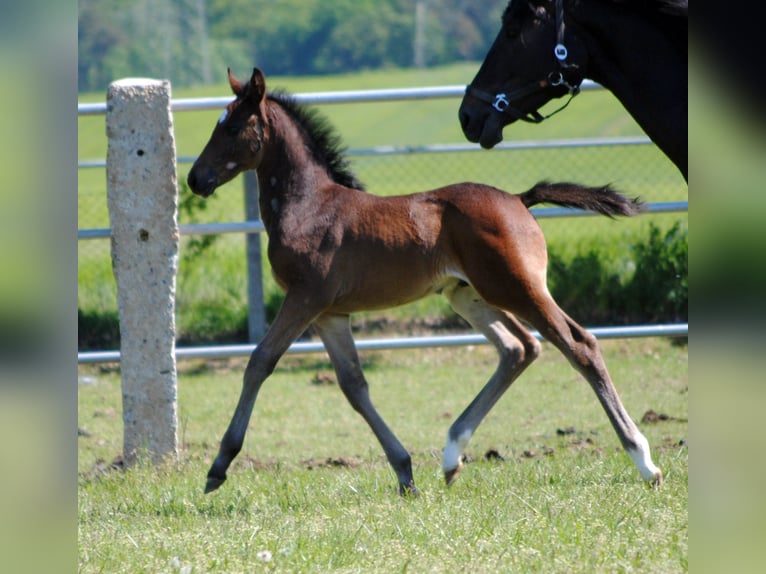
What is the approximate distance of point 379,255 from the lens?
537cm

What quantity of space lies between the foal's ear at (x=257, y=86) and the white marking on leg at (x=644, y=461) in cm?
253

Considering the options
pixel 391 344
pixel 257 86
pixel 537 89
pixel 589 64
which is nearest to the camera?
pixel 589 64

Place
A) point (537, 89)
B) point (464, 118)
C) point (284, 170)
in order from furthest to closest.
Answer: point (284, 170)
point (464, 118)
point (537, 89)

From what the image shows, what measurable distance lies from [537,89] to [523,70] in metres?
0.11

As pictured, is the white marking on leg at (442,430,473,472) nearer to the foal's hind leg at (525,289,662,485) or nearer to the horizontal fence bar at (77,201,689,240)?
the foal's hind leg at (525,289,662,485)

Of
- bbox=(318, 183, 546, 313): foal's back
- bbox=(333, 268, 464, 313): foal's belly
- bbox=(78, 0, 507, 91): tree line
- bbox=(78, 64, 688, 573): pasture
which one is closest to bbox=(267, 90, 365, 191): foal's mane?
bbox=(318, 183, 546, 313): foal's back

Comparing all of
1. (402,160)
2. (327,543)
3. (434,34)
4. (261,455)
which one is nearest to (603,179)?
(402,160)

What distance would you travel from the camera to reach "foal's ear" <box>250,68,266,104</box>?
5430 millimetres

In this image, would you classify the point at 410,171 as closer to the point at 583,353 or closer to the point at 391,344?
the point at 391,344

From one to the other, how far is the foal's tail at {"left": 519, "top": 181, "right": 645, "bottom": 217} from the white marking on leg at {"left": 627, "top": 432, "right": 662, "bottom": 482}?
1165 millimetres

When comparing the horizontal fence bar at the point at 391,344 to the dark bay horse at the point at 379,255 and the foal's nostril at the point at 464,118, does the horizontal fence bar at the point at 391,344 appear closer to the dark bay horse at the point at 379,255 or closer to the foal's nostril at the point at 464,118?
the dark bay horse at the point at 379,255

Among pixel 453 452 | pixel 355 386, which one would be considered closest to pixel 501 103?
pixel 355 386

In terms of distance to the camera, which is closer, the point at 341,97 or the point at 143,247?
the point at 143,247

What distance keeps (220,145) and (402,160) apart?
16.3 m
